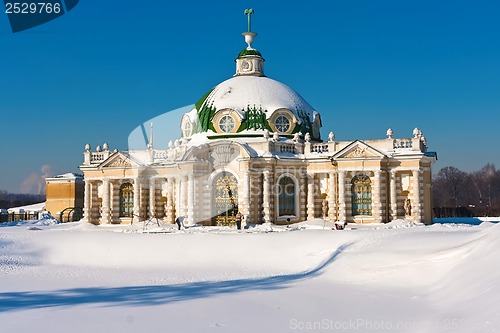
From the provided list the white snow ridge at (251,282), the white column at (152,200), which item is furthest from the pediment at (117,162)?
the white snow ridge at (251,282)

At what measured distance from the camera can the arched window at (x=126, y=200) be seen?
42.2 m

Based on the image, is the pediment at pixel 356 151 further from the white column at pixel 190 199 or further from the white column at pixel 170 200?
the white column at pixel 170 200

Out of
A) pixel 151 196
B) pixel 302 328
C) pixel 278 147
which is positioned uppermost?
pixel 278 147

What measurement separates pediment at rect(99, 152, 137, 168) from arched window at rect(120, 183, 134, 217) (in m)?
1.64

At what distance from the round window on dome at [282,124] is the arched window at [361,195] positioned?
6.61 meters

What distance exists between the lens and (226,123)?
40906mm

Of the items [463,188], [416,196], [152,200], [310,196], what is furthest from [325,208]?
[463,188]

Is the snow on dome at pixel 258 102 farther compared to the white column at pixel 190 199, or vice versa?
the snow on dome at pixel 258 102

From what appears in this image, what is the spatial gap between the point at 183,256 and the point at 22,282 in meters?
6.47

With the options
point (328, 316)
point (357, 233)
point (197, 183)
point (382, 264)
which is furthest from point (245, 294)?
point (197, 183)

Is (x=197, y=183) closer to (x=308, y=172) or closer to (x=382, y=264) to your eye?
(x=308, y=172)

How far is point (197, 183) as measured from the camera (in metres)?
38.0

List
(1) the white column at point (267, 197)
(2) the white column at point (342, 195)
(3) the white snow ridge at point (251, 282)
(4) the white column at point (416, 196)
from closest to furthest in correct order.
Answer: (3) the white snow ridge at point (251, 282), (4) the white column at point (416, 196), (2) the white column at point (342, 195), (1) the white column at point (267, 197)

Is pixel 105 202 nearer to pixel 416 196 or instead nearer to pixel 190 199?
pixel 190 199
